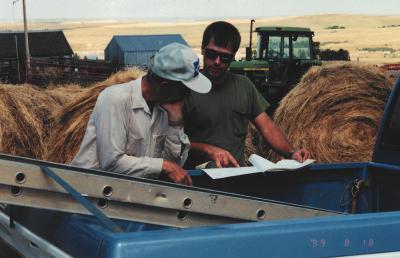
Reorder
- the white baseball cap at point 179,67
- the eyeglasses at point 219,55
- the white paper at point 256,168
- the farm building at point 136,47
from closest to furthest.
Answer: the white baseball cap at point 179,67 < the white paper at point 256,168 < the eyeglasses at point 219,55 < the farm building at point 136,47

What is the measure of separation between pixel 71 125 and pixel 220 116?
13.1 feet

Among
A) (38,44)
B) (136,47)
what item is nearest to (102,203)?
(136,47)

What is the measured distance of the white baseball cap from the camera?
10.4ft

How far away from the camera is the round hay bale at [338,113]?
8.66 m

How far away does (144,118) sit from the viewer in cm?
335

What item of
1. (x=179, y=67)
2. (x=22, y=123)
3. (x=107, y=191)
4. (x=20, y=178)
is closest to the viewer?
(x=20, y=178)

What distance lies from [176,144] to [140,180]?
2.91 feet

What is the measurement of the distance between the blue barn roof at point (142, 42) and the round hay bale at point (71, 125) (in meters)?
40.9

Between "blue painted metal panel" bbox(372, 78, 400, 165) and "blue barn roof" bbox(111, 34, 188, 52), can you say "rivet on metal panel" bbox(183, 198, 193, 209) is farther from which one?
"blue barn roof" bbox(111, 34, 188, 52)

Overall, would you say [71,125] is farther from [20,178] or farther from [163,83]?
[20,178]

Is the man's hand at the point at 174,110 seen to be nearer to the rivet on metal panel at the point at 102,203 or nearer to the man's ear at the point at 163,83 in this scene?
the man's ear at the point at 163,83

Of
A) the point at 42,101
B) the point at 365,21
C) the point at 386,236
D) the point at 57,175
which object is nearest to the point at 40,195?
the point at 57,175

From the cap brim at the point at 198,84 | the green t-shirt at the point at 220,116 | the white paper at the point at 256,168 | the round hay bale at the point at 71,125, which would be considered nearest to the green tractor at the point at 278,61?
the round hay bale at the point at 71,125

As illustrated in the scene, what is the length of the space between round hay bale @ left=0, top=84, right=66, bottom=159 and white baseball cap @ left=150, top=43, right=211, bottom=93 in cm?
559
